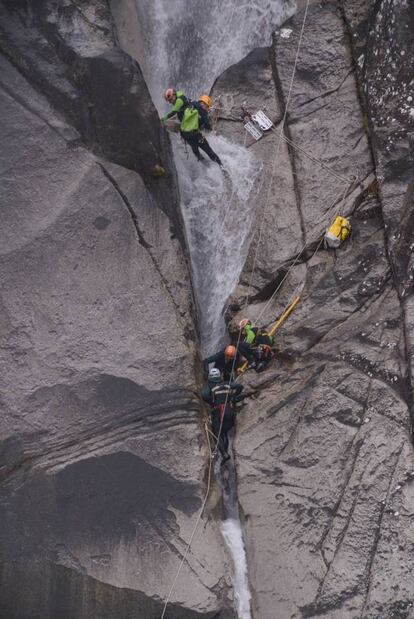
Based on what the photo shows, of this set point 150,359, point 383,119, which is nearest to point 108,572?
point 150,359

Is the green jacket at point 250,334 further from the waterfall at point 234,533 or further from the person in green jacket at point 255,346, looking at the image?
the waterfall at point 234,533

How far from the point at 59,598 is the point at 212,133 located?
21.1 ft

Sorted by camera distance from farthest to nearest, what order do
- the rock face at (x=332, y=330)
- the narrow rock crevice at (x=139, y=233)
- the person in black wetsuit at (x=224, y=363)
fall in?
the narrow rock crevice at (x=139, y=233), the person in black wetsuit at (x=224, y=363), the rock face at (x=332, y=330)

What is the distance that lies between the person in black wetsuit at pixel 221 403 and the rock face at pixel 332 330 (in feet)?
0.74

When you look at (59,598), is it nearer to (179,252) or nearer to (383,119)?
(179,252)

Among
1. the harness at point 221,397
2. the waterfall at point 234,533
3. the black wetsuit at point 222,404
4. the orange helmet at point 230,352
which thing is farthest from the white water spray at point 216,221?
the waterfall at point 234,533

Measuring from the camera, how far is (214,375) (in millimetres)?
10984

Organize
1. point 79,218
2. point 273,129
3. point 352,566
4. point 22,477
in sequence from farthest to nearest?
point 273,129 < point 79,218 < point 22,477 < point 352,566

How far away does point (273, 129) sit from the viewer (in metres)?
12.2

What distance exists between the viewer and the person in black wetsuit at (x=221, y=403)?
10836 mm

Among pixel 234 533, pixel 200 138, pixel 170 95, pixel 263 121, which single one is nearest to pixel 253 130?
pixel 263 121

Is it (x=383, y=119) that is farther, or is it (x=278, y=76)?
(x=278, y=76)

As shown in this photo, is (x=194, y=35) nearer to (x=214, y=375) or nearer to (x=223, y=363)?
(x=223, y=363)

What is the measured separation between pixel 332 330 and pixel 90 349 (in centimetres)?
295
